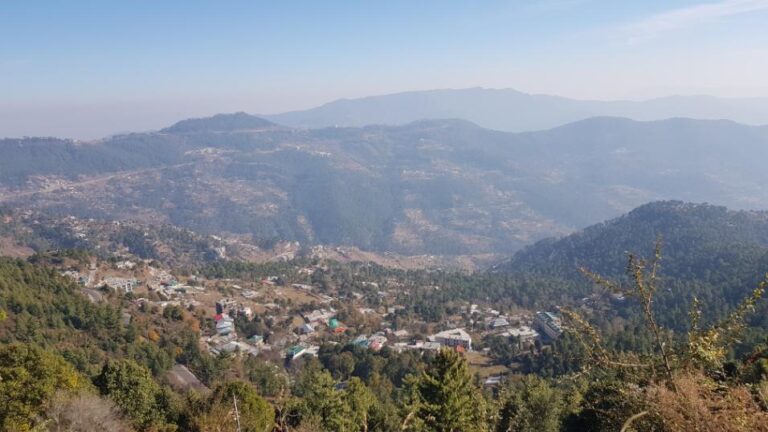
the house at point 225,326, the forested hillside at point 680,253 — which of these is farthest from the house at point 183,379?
the forested hillside at point 680,253

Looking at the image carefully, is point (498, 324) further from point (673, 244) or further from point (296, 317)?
point (673, 244)

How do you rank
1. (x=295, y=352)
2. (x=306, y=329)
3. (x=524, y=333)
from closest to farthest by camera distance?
(x=295, y=352) < (x=306, y=329) < (x=524, y=333)

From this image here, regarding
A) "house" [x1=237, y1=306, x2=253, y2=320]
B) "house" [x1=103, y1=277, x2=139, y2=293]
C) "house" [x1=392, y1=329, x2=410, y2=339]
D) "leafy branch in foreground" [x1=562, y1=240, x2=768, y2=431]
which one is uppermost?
"leafy branch in foreground" [x1=562, y1=240, x2=768, y2=431]

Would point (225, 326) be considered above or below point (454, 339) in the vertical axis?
above

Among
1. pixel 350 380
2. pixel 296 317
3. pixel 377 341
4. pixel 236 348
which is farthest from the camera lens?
pixel 296 317

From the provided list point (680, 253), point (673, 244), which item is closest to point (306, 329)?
point (680, 253)

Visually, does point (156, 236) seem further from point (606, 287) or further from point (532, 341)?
point (606, 287)

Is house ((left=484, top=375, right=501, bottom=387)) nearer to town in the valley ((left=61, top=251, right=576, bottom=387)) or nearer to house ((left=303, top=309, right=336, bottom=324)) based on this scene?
town in the valley ((left=61, top=251, right=576, bottom=387))

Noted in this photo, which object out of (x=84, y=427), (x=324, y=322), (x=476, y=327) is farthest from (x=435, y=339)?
(x=84, y=427)

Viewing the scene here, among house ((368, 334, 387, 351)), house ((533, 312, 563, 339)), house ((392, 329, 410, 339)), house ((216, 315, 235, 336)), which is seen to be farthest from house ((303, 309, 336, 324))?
house ((533, 312, 563, 339))
